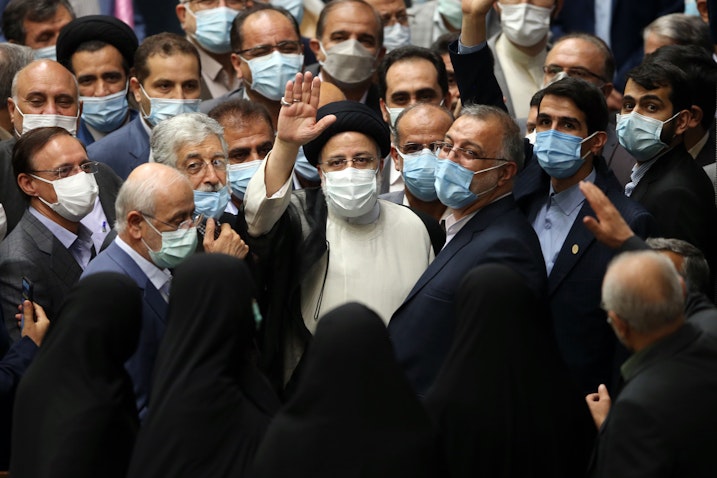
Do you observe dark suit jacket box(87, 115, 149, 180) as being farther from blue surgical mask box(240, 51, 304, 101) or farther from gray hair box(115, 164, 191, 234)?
gray hair box(115, 164, 191, 234)

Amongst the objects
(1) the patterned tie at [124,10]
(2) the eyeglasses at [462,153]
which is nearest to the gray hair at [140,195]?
(2) the eyeglasses at [462,153]

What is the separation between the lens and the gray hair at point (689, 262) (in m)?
6.55

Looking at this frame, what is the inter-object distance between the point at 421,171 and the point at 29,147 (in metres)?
2.12

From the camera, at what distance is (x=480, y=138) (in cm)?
735

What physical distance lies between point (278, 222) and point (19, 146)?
1567 mm

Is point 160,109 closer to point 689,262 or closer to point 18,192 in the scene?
point 18,192

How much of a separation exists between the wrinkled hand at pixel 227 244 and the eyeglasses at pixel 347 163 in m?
0.64

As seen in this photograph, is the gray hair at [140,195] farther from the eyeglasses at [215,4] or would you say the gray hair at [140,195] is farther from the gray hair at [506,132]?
the eyeglasses at [215,4]

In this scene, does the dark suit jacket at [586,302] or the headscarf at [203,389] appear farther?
the dark suit jacket at [586,302]

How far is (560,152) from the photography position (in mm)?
7520

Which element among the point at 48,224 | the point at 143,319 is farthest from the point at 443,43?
the point at 143,319

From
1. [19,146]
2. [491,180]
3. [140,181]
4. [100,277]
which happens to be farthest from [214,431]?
[19,146]

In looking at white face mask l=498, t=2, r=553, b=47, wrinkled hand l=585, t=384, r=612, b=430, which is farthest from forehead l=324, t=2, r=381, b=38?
wrinkled hand l=585, t=384, r=612, b=430

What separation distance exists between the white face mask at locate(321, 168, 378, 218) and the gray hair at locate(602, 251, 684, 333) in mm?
1918
